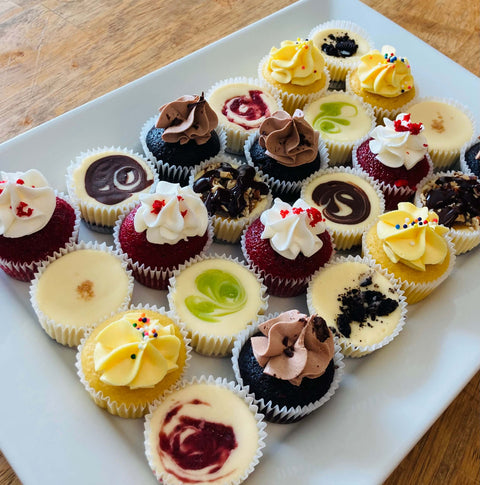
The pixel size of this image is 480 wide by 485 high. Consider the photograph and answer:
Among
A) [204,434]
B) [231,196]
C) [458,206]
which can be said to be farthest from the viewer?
[458,206]

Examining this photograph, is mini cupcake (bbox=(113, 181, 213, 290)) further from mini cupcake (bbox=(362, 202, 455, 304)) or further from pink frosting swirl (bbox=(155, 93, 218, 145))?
mini cupcake (bbox=(362, 202, 455, 304))

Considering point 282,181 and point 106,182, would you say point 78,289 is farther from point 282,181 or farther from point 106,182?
point 282,181

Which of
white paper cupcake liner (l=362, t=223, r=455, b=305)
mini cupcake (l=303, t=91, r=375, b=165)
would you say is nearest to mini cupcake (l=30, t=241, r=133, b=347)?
white paper cupcake liner (l=362, t=223, r=455, b=305)

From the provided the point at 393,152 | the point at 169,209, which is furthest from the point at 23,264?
the point at 393,152

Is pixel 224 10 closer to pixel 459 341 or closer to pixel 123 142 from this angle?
pixel 123 142

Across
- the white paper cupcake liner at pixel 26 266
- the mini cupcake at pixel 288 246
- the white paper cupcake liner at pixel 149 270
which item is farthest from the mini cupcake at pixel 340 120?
the white paper cupcake liner at pixel 26 266

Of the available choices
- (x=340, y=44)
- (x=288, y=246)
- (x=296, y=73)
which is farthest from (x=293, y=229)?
(x=340, y=44)
